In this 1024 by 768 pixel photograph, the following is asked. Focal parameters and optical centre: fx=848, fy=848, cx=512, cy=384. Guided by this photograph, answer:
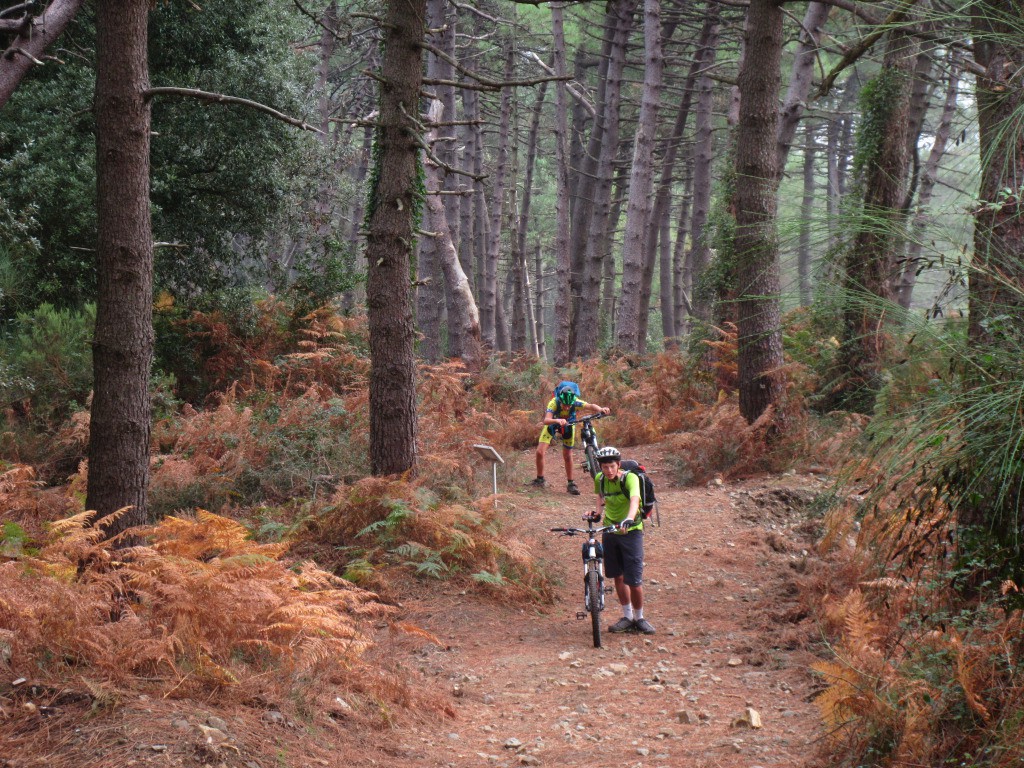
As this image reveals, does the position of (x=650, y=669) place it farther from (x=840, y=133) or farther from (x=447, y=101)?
(x=840, y=133)

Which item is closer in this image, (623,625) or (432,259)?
(623,625)

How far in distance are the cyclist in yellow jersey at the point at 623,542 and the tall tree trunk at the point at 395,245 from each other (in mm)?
2270

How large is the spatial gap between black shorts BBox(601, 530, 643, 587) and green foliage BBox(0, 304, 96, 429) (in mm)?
7078

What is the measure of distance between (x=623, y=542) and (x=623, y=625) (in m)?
0.73

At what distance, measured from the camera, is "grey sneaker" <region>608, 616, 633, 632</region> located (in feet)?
24.4

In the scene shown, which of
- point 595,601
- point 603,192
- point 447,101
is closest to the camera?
point 595,601

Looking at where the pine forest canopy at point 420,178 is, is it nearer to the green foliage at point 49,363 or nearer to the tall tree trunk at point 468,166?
the green foliage at point 49,363

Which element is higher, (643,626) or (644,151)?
(644,151)

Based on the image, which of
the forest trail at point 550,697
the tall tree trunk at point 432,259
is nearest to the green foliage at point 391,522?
the forest trail at point 550,697

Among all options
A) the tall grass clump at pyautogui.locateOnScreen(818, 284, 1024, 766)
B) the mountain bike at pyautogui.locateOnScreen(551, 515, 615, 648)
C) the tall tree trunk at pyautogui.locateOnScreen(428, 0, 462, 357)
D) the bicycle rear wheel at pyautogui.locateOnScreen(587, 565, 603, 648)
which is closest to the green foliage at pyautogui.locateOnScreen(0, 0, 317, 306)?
the tall tree trunk at pyautogui.locateOnScreen(428, 0, 462, 357)

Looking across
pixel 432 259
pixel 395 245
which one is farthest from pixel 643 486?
pixel 432 259

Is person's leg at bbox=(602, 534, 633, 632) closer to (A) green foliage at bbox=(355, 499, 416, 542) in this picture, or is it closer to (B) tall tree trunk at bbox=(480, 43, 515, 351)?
(A) green foliage at bbox=(355, 499, 416, 542)

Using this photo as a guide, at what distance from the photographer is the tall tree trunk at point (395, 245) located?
8.48 m

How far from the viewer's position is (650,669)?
6.59 m
